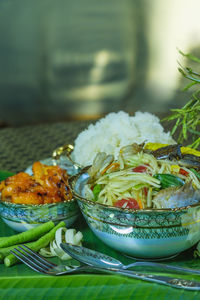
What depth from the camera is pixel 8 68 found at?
5.65m

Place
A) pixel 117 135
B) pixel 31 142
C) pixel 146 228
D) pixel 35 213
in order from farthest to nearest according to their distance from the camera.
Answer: pixel 31 142 < pixel 117 135 < pixel 35 213 < pixel 146 228

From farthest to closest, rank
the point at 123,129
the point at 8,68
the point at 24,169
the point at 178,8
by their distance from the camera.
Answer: the point at 8,68 → the point at 178,8 → the point at 24,169 → the point at 123,129

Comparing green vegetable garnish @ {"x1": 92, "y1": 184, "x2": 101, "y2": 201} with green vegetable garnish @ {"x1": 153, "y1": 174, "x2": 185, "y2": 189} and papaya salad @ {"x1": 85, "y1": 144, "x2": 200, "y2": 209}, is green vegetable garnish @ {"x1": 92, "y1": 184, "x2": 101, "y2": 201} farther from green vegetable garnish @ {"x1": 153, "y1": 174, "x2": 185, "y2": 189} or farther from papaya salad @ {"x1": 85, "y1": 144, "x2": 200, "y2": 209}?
green vegetable garnish @ {"x1": 153, "y1": 174, "x2": 185, "y2": 189}

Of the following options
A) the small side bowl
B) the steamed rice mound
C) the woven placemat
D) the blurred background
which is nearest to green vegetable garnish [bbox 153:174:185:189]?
the small side bowl

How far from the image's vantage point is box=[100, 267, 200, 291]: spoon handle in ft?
2.92

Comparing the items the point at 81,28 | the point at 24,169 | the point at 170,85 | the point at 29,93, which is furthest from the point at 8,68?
the point at 24,169

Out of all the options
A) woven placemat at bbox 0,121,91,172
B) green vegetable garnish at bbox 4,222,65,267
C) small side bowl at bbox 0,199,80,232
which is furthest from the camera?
woven placemat at bbox 0,121,91,172

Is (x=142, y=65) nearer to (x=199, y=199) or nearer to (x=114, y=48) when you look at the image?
(x=114, y=48)

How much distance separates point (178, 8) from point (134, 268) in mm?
4792

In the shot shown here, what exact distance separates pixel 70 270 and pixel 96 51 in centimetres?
464

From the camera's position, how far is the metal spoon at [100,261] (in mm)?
994

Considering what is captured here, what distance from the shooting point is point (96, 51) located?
5.39m

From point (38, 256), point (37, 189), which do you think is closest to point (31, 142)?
point (37, 189)

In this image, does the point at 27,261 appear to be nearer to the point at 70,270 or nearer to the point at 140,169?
the point at 70,270
